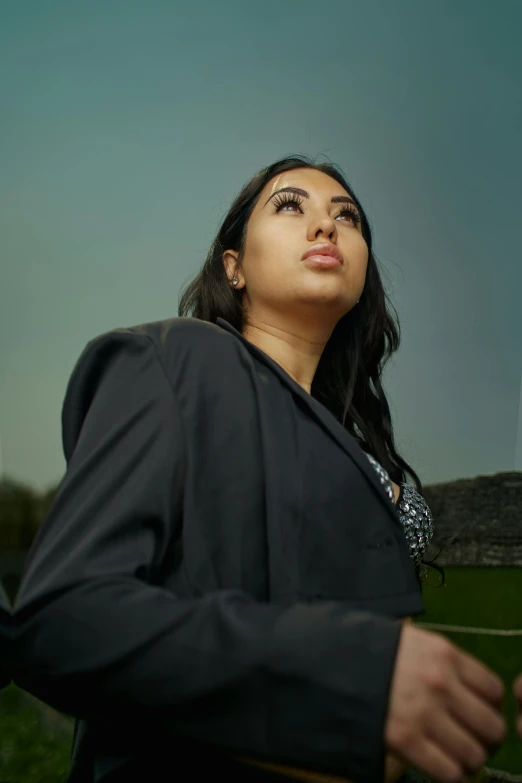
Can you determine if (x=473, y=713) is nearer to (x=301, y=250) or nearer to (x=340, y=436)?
(x=340, y=436)

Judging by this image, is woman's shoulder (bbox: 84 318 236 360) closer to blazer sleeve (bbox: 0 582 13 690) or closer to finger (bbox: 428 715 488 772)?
blazer sleeve (bbox: 0 582 13 690)

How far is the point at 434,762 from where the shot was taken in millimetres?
643

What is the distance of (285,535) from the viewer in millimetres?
971

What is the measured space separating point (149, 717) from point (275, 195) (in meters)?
1.11

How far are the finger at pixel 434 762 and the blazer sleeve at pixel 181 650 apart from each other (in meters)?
0.03

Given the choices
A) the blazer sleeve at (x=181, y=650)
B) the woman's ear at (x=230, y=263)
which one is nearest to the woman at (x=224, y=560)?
the blazer sleeve at (x=181, y=650)

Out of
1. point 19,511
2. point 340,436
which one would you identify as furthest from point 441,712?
point 19,511

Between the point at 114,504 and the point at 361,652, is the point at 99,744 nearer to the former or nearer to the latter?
the point at 114,504

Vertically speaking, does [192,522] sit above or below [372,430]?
above

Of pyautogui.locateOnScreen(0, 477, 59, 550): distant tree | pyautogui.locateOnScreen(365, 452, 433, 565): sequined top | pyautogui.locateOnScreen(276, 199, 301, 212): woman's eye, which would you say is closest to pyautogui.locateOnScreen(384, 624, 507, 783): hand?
pyautogui.locateOnScreen(365, 452, 433, 565): sequined top

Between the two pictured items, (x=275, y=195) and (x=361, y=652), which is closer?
(x=361, y=652)

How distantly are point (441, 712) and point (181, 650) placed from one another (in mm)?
246

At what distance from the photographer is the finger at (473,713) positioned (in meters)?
0.66

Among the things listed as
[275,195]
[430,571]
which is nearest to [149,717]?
[275,195]
